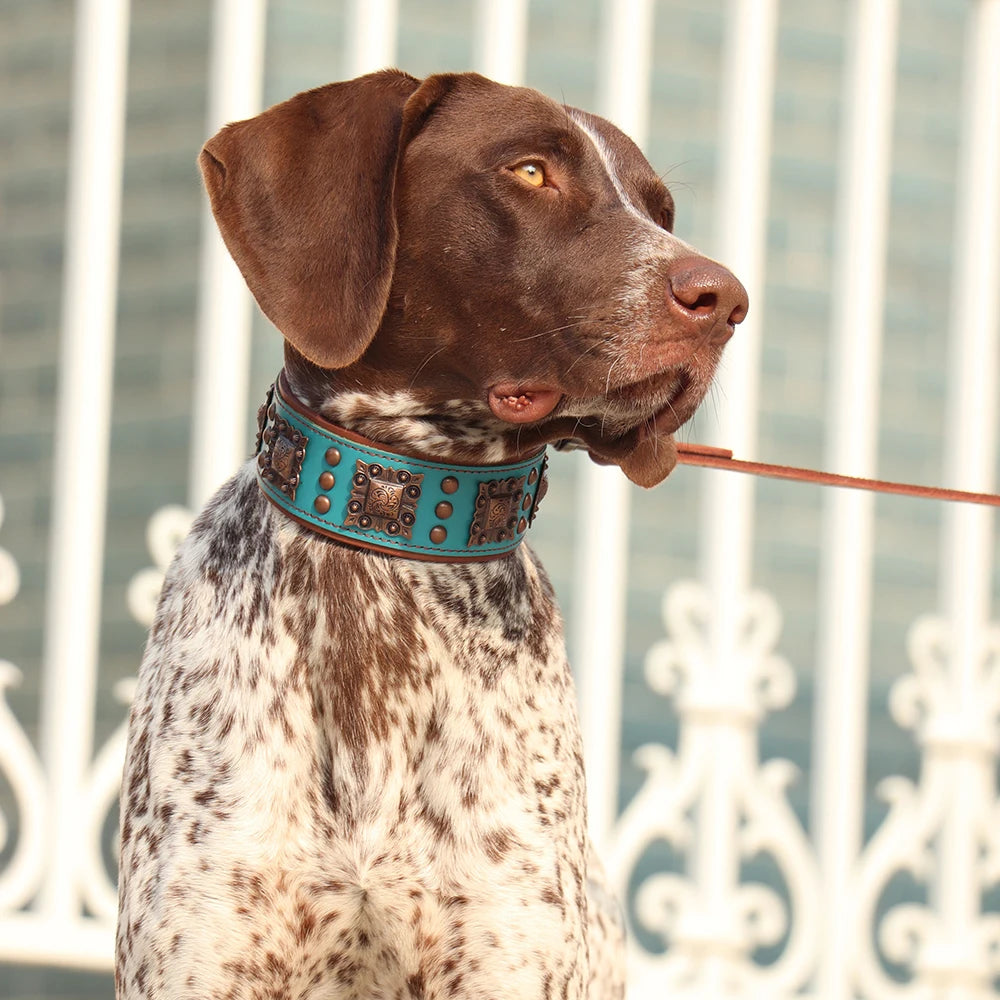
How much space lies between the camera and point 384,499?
265 centimetres

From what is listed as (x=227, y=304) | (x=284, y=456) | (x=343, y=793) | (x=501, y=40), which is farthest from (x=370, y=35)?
(x=343, y=793)

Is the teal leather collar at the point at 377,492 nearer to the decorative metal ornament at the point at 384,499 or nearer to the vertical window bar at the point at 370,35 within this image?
the decorative metal ornament at the point at 384,499

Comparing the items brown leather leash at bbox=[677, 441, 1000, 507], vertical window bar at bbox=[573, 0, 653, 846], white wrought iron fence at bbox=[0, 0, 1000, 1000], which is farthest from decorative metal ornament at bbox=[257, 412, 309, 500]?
vertical window bar at bbox=[573, 0, 653, 846]

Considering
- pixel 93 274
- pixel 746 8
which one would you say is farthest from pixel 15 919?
pixel 746 8

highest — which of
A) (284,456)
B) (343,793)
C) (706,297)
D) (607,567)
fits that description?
(706,297)

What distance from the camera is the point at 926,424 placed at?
799 centimetres

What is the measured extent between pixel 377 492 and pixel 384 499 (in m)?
0.01

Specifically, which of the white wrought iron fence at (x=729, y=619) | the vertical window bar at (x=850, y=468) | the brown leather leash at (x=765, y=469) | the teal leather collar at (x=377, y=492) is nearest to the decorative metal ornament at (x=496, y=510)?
the teal leather collar at (x=377, y=492)

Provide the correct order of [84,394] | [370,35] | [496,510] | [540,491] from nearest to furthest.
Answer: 1. [496,510]
2. [540,491]
3. [84,394]
4. [370,35]

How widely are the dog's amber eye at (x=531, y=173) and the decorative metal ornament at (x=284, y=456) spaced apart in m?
0.50

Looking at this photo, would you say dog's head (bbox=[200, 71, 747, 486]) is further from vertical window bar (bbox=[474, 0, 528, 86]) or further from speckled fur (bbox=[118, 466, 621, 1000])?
vertical window bar (bbox=[474, 0, 528, 86])

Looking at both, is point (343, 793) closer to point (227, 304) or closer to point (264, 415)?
point (264, 415)

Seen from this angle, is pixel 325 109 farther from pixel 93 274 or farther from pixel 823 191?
pixel 823 191

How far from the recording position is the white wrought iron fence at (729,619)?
595 cm
